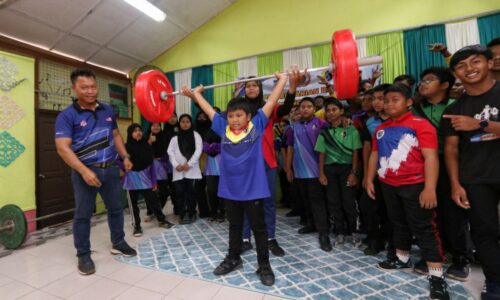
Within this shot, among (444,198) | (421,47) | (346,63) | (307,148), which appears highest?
(421,47)

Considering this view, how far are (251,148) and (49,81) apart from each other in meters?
3.89

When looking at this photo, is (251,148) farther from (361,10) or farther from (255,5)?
(255,5)

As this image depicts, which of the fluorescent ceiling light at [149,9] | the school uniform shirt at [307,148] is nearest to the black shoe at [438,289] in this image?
the school uniform shirt at [307,148]

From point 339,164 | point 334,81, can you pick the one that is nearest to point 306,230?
point 339,164

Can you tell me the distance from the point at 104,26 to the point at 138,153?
227 cm

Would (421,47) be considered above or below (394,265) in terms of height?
above

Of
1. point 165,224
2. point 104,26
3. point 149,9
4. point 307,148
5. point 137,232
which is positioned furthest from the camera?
point 104,26

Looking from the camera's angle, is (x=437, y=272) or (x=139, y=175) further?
(x=139, y=175)

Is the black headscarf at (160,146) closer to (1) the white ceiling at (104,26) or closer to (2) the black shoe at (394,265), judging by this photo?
(1) the white ceiling at (104,26)

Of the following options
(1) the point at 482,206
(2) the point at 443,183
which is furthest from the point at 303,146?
(1) the point at 482,206

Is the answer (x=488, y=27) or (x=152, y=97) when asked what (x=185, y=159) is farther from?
(x=488, y=27)

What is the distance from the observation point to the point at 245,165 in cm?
179

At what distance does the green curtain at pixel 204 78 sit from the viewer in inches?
189

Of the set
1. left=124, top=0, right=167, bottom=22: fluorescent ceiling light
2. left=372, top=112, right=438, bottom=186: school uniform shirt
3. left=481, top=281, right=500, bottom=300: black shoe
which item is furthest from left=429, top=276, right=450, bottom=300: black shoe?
left=124, top=0, right=167, bottom=22: fluorescent ceiling light
